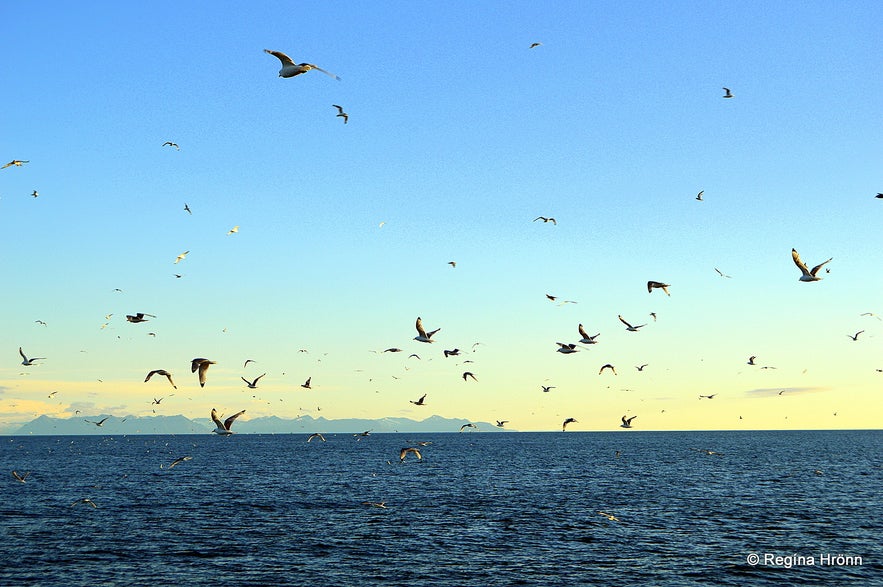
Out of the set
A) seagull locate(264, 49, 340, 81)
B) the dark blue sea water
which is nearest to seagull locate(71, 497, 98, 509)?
the dark blue sea water

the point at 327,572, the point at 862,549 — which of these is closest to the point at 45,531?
the point at 327,572

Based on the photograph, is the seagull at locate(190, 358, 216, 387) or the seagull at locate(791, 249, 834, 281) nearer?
the seagull at locate(190, 358, 216, 387)

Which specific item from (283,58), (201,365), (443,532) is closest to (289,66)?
(283,58)

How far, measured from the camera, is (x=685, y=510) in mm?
64625

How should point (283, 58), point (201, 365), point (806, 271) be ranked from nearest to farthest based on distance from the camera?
point (283, 58) < point (201, 365) < point (806, 271)

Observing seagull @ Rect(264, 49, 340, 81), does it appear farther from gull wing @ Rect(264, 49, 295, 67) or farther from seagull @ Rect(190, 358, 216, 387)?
seagull @ Rect(190, 358, 216, 387)

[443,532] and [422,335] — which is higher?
[422,335]

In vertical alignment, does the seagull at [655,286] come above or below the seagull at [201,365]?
above

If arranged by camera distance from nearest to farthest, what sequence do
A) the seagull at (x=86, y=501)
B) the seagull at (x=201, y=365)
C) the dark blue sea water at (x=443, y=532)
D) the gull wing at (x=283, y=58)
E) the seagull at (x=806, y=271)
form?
the gull wing at (x=283, y=58), the seagull at (x=201, y=365), the seagull at (x=806, y=271), the dark blue sea water at (x=443, y=532), the seagull at (x=86, y=501)

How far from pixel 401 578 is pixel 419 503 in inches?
1212

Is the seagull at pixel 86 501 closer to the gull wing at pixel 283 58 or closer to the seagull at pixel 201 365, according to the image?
the seagull at pixel 201 365

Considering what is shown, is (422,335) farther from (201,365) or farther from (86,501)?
(86,501)

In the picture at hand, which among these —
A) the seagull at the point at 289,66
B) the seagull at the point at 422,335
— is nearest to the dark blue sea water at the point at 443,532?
the seagull at the point at 422,335

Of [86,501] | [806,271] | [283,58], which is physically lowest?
[86,501]
